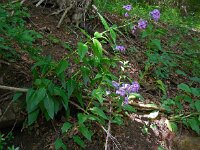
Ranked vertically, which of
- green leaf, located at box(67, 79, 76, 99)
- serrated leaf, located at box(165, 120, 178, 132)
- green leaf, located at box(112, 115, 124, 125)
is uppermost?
green leaf, located at box(67, 79, 76, 99)

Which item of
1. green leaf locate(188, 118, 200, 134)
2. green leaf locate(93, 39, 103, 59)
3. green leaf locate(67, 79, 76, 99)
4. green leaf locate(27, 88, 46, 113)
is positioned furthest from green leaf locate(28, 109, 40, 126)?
green leaf locate(188, 118, 200, 134)

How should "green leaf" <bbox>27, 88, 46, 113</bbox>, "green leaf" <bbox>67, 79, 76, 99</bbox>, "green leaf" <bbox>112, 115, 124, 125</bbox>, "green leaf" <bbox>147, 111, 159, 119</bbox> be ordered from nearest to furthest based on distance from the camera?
"green leaf" <bbox>27, 88, 46, 113</bbox> → "green leaf" <bbox>67, 79, 76, 99</bbox> → "green leaf" <bbox>112, 115, 124, 125</bbox> → "green leaf" <bbox>147, 111, 159, 119</bbox>

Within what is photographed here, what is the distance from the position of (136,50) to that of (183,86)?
5.03 ft

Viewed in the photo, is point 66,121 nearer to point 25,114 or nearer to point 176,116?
point 25,114

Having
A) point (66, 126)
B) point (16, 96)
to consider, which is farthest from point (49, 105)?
point (16, 96)

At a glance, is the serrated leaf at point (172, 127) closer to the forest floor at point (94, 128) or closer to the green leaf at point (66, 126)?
the forest floor at point (94, 128)

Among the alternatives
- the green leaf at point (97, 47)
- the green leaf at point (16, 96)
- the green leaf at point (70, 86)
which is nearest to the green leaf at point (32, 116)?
the green leaf at point (16, 96)

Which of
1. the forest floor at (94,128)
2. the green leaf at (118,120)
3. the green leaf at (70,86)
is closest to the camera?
the green leaf at (70,86)

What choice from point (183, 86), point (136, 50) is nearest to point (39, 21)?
point (136, 50)

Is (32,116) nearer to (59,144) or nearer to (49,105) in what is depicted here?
(49,105)

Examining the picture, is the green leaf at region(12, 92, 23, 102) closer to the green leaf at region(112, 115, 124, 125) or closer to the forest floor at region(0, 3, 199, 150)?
the forest floor at region(0, 3, 199, 150)

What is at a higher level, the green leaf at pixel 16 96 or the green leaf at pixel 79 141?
the green leaf at pixel 16 96

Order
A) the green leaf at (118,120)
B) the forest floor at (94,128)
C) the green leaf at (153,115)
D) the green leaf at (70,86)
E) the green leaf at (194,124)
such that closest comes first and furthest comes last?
1. the green leaf at (70,86)
2. the forest floor at (94,128)
3. the green leaf at (118,120)
4. the green leaf at (194,124)
5. the green leaf at (153,115)

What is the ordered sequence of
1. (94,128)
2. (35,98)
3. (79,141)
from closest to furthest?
1. (35,98)
2. (79,141)
3. (94,128)
